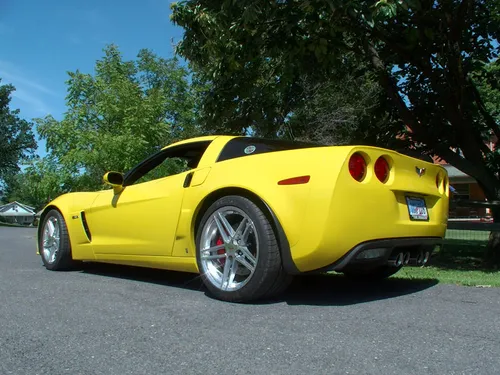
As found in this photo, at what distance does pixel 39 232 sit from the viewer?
6.16 meters

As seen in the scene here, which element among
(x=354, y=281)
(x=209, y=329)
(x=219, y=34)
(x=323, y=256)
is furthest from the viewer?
(x=219, y=34)

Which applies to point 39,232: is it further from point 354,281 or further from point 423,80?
point 423,80

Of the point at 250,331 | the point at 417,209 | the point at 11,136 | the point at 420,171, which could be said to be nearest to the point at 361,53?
the point at 420,171

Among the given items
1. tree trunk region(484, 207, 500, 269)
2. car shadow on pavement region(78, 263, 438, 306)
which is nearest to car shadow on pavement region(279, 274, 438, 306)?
car shadow on pavement region(78, 263, 438, 306)

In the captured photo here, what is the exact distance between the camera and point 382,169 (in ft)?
12.1

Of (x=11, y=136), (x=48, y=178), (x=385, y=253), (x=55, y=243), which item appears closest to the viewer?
(x=385, y=253)

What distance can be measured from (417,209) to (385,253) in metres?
0.56

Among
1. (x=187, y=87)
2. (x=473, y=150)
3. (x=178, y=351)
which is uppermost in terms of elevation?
(x=187, y=87)

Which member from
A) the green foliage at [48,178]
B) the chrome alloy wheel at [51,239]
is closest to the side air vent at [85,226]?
the chrome alloy wheel at [51,239]

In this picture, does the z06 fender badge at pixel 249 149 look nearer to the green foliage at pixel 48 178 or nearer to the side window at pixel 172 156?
the side window at pixel 172 156

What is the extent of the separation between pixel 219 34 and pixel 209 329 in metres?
4.82

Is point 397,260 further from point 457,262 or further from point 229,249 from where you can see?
point 457,262

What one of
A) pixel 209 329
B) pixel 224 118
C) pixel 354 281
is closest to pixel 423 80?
pixel 224 118

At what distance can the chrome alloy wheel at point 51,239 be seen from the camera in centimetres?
578
